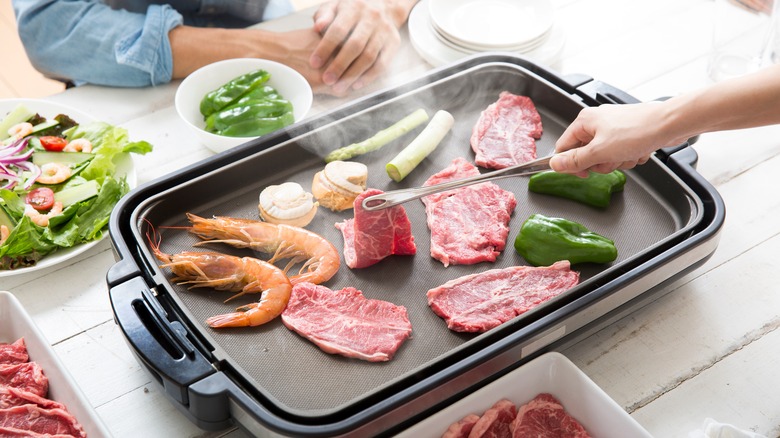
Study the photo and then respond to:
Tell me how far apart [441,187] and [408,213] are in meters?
0.22

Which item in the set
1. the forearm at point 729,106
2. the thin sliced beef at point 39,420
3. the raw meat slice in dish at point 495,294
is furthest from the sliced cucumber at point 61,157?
the forearm at point 729,106

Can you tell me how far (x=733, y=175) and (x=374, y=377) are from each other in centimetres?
150

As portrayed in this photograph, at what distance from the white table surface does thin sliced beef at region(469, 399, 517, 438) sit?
12.5 inches

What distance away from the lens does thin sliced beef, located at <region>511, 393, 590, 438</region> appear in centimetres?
167

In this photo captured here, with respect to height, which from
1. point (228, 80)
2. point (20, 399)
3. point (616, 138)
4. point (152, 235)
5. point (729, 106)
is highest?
point (729, 106)

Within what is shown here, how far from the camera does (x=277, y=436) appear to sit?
1.52 metres

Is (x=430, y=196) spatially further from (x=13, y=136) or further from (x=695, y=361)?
(x=13, y=136)

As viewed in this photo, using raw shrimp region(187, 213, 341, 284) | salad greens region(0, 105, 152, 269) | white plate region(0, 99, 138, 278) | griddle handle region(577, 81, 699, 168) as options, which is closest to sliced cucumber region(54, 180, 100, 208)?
salad greens region(0, 105, 152, 269)

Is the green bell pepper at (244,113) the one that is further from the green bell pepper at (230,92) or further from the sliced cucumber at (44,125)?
the sliced cucumber at (44,125)

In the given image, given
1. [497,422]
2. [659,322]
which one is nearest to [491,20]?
[659,322]

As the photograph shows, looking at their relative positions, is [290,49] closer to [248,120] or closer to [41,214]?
[248,120]

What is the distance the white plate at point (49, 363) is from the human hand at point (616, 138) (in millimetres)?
1235

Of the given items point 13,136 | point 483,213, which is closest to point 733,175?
point 483,213

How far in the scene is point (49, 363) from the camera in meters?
1.70
